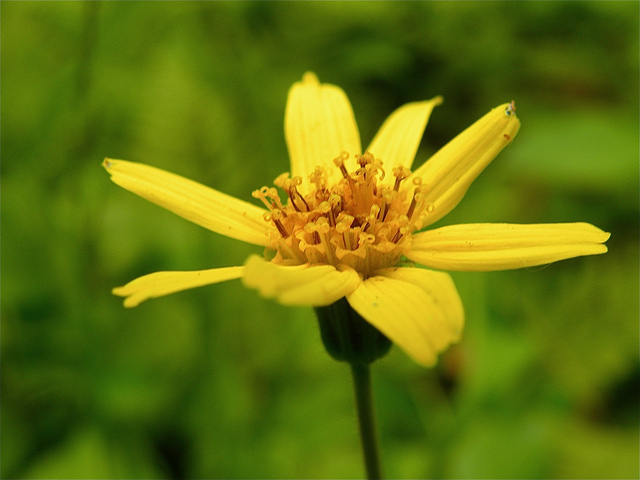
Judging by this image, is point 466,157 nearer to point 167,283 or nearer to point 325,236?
point 325,236

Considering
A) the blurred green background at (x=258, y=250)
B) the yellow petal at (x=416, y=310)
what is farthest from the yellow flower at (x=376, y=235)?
the blurred green background at (x=258, y=250)

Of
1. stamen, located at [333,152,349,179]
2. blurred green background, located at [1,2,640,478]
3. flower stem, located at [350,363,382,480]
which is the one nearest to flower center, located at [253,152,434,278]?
stamen, located at [333,152,349,179]

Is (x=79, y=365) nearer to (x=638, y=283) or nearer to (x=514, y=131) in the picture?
(x=514, y=131)

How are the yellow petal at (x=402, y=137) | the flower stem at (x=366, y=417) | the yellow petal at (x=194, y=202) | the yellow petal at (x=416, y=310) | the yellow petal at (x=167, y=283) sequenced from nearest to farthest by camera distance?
the yellow petal at (x=416, y=310)
the yellow petal at (x=167, y=283)
the flower stem at (x=366, y=417)
the yellow petal at (x=194, y=202)
the yellow petal at (x=402, y=137)

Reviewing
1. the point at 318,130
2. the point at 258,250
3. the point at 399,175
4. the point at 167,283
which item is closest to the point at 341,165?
the point at 399,175

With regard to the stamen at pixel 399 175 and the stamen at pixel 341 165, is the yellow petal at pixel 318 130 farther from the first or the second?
the stamen at pixel 399 175

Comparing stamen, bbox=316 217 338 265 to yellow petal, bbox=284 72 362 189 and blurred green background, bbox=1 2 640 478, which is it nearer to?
yellow petal, bbox=284 72 362 189

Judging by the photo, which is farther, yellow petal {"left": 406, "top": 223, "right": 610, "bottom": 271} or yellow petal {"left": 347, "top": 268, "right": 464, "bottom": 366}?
yellow petal {"left": 406, "top": 223, "right": 610, "bottom": 271}
